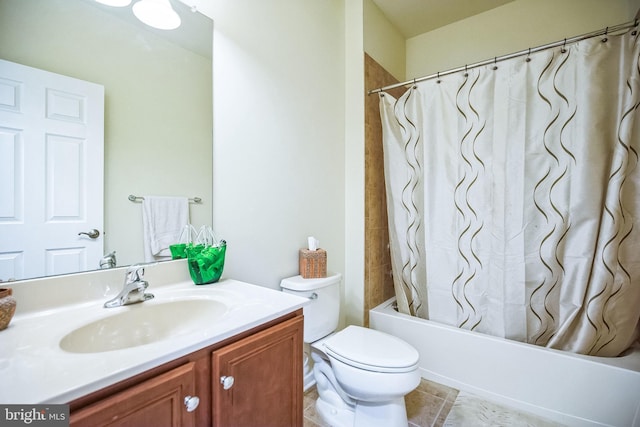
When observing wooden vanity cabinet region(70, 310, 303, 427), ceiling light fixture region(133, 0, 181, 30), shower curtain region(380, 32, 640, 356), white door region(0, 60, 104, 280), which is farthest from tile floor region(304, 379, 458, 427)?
ceiling light fixture region(133, 0, 181, 30)

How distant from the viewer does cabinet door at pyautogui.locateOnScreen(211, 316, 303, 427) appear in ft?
2.39

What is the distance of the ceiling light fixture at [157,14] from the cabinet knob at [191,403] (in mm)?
1262

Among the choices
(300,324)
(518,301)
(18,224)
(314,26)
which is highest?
(314,26)

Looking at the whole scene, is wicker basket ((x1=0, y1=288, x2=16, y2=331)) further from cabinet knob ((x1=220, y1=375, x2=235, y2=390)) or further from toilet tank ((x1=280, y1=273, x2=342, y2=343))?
toilet tank ((x1=280, y1=273, x2=342, y2=343))

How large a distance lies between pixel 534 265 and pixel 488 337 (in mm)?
489

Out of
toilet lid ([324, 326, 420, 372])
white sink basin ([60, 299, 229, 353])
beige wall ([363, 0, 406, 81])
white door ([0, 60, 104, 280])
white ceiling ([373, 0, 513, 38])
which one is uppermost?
white ceiling ([373, 0, 513, 38])

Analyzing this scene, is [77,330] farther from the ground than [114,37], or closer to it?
closer to it

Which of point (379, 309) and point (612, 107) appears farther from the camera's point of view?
point (379, 309)

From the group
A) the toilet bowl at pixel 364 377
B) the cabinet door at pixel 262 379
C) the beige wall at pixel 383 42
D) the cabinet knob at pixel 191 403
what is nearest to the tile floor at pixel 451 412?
the toilet bowl at pixel 364 377

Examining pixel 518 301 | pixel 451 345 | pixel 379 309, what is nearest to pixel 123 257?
pixel 379 309

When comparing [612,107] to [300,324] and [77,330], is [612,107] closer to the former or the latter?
[300,324]

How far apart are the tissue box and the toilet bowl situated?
341 millimetres

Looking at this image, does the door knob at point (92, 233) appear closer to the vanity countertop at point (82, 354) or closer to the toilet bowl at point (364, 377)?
the vanity countertop at point (82, 354)

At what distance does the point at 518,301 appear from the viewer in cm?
163
